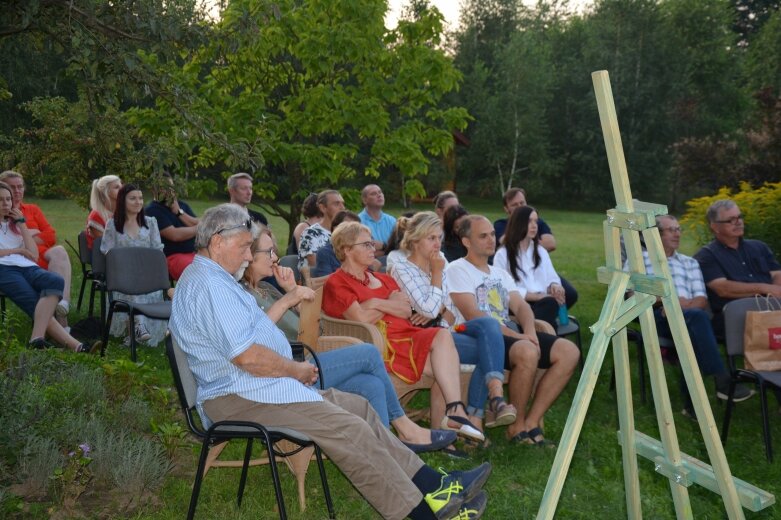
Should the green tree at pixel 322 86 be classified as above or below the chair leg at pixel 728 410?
above

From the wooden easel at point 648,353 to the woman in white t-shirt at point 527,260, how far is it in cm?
296

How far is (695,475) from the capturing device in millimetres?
3211

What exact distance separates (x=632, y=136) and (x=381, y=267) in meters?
34.8

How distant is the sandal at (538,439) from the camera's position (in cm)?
500

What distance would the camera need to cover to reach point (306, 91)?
10594 mm

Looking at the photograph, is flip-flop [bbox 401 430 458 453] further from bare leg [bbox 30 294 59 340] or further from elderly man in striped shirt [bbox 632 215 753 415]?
bare leg [bbox 30 294 59 340]

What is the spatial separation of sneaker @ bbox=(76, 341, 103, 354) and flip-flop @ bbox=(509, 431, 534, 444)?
129 inches

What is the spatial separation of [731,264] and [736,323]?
126 cm

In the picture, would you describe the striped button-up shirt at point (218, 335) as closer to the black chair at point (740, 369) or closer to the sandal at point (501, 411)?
the sandal at point (501, 411)

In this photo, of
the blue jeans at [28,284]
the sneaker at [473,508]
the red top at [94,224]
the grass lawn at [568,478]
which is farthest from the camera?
the red top at [94,224]

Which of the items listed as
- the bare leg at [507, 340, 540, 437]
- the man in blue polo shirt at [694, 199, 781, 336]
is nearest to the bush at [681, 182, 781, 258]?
the man in blue polo shirt at [694, 199, 781, 336]

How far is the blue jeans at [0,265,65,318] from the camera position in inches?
255

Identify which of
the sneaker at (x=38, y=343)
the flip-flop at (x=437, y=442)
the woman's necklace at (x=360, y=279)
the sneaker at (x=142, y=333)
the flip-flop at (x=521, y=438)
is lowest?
the sneaker at (x=142, y=333)

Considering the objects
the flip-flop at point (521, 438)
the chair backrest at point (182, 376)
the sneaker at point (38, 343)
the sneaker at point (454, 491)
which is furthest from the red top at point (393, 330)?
the sneaker at point (38, 343)
